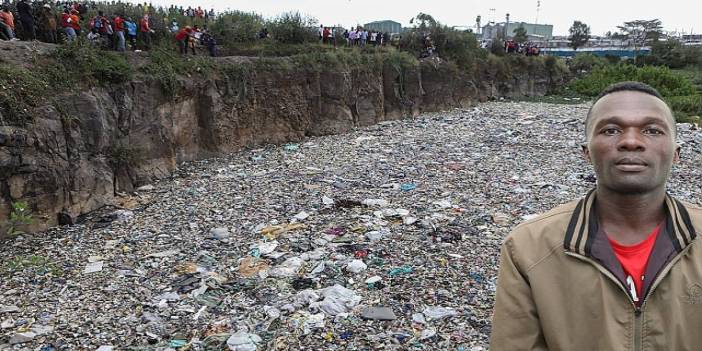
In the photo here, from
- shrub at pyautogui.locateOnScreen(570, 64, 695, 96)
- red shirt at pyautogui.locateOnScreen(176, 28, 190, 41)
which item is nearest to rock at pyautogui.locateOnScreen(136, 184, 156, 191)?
red shirt at pyautogui.locateOnScreen(176, 28, 190, 41)

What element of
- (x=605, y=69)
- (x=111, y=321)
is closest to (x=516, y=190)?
(x=111, y=321)

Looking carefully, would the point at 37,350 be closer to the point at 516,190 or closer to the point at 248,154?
the point at 516,190

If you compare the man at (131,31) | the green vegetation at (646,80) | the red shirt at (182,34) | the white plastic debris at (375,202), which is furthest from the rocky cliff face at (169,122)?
the green vegetation at (646,80)

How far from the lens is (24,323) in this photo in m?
4.27

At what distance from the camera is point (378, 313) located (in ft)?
14.0

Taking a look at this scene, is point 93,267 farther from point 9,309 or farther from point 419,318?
point 419,318

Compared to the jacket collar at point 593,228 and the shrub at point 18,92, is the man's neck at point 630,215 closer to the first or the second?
the jacket collar at point 593,228

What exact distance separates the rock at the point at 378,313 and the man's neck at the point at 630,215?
3.03m

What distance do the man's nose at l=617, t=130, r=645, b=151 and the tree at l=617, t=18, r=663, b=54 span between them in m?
45.3

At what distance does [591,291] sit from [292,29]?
14.9 meters

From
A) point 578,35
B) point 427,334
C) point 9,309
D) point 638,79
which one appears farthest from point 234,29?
point 578,35

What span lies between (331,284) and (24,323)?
9.29ft

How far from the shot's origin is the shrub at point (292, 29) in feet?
49.1

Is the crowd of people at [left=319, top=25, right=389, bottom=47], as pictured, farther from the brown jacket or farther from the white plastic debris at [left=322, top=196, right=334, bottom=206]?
the brown jacket
